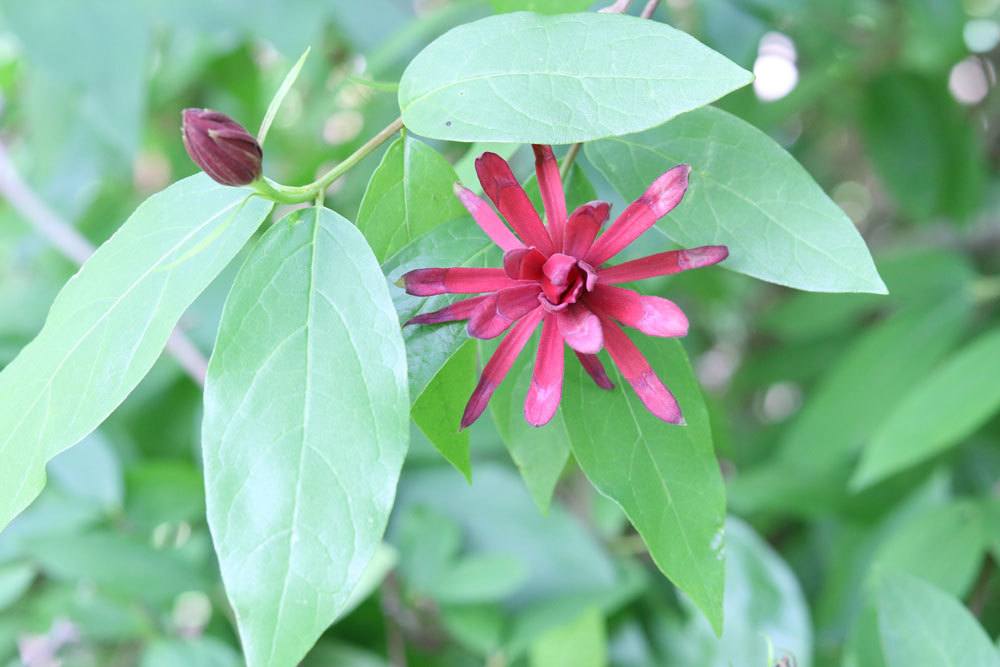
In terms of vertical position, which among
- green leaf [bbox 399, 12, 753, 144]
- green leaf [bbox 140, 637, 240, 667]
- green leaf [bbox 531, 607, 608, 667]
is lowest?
green leaf [bbox 531, 607, 608, 667]

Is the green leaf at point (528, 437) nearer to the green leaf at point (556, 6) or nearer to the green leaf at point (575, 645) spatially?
the green leaf at point (556, 6)

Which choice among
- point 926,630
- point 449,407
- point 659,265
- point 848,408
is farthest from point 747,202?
point 848,408

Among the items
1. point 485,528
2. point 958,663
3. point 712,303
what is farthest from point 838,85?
point 958,663

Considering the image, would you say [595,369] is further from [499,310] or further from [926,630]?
[926,630]

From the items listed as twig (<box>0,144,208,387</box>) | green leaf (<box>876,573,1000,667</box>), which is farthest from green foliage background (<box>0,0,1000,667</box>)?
twig (<box>0,144,208,387</box>)

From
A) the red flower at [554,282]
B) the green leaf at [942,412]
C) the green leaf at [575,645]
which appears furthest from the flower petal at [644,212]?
the green leaf at [575,645]

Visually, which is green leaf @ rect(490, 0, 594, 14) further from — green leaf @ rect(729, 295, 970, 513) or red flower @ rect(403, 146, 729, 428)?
green leaf @ rect(729, 295, 970, 513)

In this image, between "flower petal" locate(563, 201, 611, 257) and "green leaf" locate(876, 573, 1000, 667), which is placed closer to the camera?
"flower petal" locate(563, 201, 611, 257)
